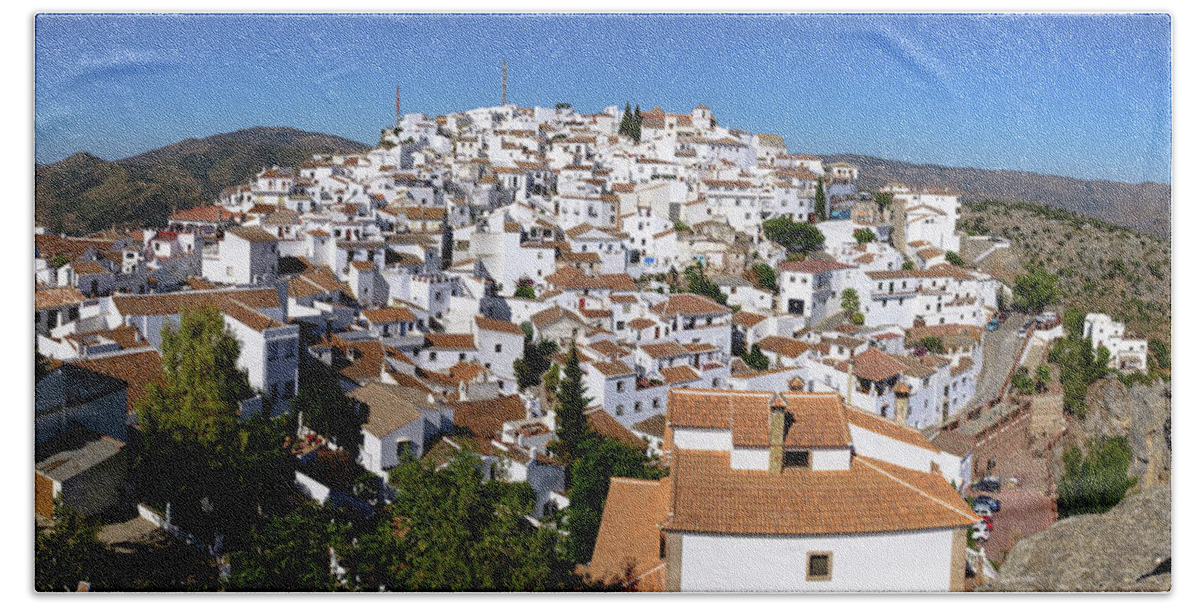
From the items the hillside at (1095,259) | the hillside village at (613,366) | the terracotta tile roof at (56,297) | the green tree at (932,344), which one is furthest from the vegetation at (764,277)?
the terracotta tile roof at (56,297)

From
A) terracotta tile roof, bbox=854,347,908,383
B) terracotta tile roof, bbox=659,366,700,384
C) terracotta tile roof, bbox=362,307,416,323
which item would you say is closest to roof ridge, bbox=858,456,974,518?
terracotta tile roof, bbox=854,347,908,383

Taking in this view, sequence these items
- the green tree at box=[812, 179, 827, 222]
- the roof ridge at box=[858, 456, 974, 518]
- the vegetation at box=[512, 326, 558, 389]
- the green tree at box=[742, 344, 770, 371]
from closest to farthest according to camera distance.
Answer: the roof ridge at box=[858, 456, 974, 518]
the green tree at box=[742, 344, 770, 371]
the vegetation at box=[512, 326, 558, 389]
the green tree at box=[812, 179, 827, 222]

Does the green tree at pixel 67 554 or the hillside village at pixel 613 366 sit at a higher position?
the hillside village at pixel 613 366

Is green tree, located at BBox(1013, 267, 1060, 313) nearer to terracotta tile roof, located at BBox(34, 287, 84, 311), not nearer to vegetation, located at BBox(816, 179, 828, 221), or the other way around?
vegetation, located at BBox(816, 179, 828, 221)

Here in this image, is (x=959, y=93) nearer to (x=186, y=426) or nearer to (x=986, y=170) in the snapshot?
(x=986, y=170)

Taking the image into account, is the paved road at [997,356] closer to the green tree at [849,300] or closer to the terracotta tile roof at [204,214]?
the green tree at [849,300]

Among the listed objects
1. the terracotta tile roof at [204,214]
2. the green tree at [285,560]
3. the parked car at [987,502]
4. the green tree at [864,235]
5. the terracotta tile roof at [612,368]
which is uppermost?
the green tree at [864,235]
